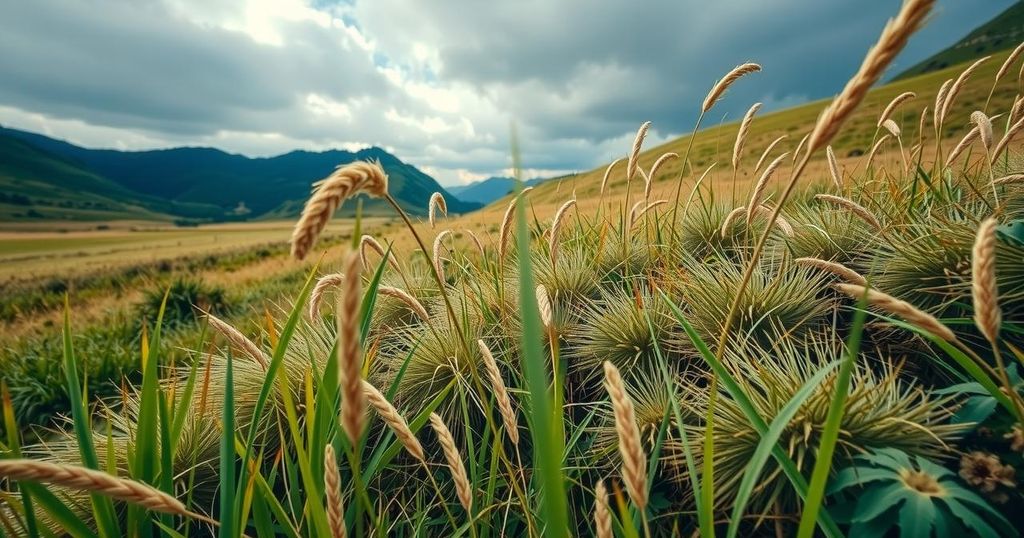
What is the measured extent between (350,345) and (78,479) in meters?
0.71

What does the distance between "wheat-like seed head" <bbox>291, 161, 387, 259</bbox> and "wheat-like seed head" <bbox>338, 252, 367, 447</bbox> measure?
0.17m

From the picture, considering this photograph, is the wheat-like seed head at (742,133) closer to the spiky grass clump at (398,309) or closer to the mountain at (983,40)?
the spiky grass clump at (398,309)

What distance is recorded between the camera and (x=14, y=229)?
4048 inches

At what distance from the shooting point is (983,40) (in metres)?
102

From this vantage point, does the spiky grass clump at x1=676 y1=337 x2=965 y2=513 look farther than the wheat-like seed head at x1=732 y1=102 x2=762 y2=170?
No

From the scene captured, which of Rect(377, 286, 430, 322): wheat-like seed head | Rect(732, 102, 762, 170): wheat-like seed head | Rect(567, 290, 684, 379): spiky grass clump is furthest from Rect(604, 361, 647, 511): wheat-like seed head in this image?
Rect(732, 102, 762, 170): wheat-like seed head

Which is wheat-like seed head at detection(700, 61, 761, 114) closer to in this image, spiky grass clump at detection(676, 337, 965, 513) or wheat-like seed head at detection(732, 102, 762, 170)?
wheat-like seed head at detection(732, 102, 762, 170)

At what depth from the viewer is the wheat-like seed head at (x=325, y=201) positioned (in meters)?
0.92

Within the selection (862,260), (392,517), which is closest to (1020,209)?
(862,260)

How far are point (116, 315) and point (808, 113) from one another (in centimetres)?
8295

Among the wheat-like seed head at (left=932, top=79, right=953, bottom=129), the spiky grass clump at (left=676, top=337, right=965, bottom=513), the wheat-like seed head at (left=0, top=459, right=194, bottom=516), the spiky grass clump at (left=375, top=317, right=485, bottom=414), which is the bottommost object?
the spiky grass clump at (left=375, top=317, right=485, bottom=414)

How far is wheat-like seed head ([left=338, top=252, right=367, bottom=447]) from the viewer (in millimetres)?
756

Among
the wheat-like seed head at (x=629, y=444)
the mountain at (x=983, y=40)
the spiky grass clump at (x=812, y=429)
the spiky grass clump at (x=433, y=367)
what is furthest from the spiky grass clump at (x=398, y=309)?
the mountain at (x=983, y=40)

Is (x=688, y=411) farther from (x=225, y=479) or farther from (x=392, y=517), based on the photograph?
(x=225, y=479)
